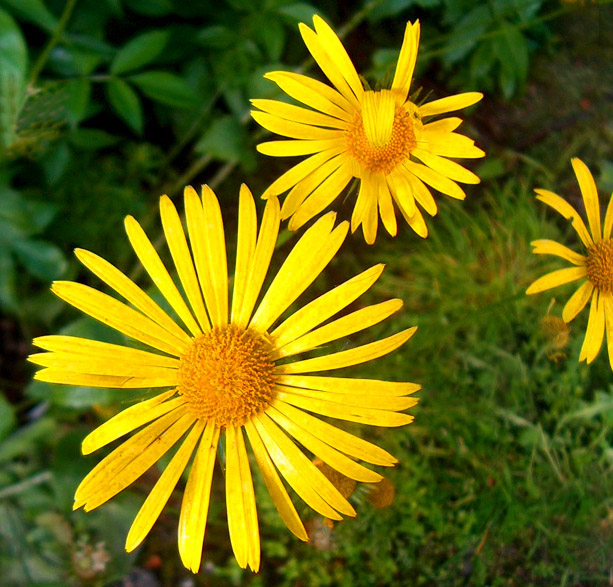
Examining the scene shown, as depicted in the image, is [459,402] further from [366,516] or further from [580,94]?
[580,94]

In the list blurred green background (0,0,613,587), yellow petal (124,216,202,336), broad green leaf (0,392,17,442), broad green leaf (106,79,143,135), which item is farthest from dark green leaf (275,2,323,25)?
broad green leaf (0,392,17,442)

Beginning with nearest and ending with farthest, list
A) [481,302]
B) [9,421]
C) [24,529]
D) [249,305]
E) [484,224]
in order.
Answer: [249,305], [9,421], [24,529], [481,302], [484,224]

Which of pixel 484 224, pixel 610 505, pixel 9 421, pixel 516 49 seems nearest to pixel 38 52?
pixel 9 421

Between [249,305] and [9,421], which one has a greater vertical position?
[249,305]

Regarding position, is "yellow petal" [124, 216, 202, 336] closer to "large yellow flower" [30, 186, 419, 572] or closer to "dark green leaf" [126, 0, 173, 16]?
"large yellow flower" [30, 186, 419, 572]

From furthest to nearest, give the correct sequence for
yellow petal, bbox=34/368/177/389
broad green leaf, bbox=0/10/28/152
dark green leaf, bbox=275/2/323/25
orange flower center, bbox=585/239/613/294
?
1. dark green leaf, bbox=275/2/323/25
2. broad green leaf, bbox=0/10/28/152
3. orange flower center, bbox=585/239/613/294
4. yellow petal, bbox=34/368/177/389
